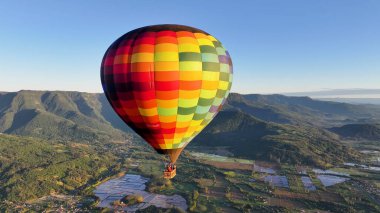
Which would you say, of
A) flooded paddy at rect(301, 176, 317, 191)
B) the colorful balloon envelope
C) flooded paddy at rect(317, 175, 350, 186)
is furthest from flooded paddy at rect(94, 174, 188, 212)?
the colorful balloon envelope

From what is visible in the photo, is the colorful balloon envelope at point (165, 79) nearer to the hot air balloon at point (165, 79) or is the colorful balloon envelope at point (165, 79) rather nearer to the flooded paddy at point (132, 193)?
the hot air balloon at point (165, 79)

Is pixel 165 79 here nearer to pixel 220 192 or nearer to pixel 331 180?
pixel 220 192

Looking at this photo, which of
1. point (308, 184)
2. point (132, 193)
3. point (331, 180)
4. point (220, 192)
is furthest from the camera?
point (331, 180)

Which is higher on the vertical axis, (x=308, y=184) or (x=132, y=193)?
(x=132, y=193)

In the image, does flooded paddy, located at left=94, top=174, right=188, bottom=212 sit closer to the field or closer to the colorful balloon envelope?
the field

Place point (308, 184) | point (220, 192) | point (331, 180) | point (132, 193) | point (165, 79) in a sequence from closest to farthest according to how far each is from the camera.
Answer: point (165, 79) < point (132, 193) < point (220, 192) < point (308, 184) < point (331, 180)

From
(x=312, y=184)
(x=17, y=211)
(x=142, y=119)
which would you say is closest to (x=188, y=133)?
(x=142, y=119)

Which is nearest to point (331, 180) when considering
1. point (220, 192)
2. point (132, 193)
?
point (220, 192)
